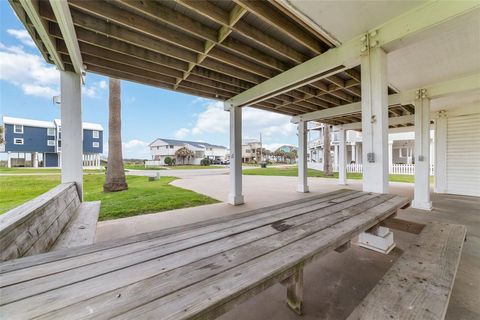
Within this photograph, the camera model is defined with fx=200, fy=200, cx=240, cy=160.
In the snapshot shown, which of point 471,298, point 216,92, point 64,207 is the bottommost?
point 471,298

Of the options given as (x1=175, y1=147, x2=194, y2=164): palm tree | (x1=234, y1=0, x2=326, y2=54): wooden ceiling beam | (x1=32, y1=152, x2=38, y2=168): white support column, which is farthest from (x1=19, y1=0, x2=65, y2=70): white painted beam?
(x1=175, y1=147, x2=194, y2=164): palm tree

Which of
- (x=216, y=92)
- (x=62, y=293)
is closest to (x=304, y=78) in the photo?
(x=216, y=92)

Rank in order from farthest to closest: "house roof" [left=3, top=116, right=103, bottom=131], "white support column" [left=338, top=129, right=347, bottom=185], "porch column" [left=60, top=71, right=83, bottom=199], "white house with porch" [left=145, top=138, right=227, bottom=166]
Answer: "white house with porch" [left=145, top=138, right=227, bottom=166], "house roof" [left=3, top=116, right=103, bottom=131], "white support column" [left=338, top=129, right=347, bottom=185], "porch column" [left=60, top=71, right=83, bottom=199]

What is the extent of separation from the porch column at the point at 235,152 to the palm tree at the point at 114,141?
15.0ft

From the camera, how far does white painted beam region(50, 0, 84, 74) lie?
2.21 metres

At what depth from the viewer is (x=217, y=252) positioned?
122 cm

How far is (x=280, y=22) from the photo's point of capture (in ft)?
8.88

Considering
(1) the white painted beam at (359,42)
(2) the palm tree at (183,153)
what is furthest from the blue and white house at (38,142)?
(1) the white painted beam at (359,42)

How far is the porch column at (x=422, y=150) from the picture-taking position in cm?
487

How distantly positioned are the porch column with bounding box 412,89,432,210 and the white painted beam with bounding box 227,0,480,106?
10.4 ft

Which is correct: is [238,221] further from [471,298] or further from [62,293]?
[471,298]

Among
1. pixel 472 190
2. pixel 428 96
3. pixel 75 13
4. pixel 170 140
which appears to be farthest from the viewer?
pixel 170 140

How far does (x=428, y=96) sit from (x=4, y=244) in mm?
7230

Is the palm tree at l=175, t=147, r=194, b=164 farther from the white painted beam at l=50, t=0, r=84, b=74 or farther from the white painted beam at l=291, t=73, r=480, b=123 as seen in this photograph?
the white painted beam at l=50, t=0, r=84, b=74
